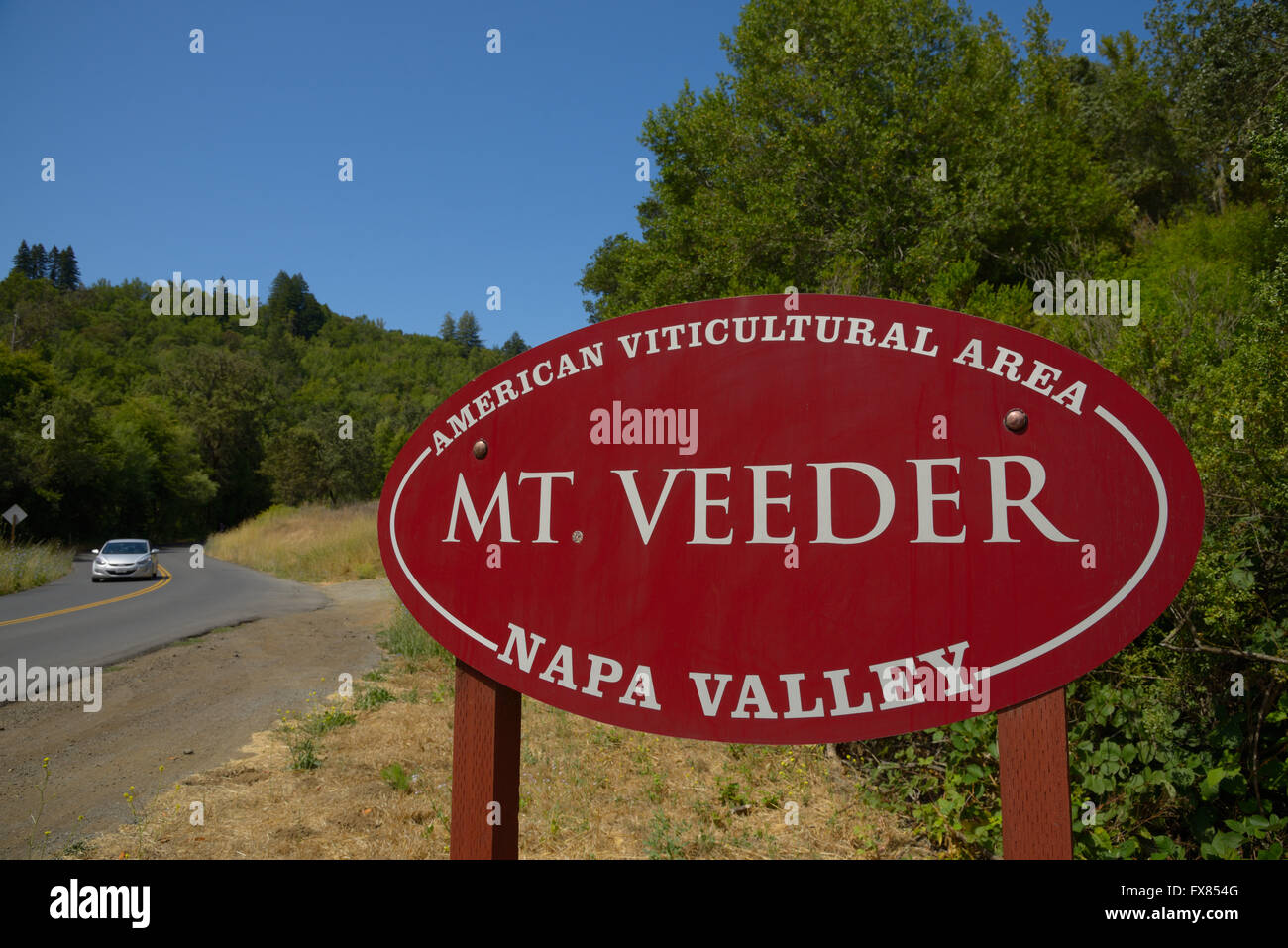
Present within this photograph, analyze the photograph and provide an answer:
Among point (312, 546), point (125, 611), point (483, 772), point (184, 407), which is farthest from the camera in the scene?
point (184, 407)

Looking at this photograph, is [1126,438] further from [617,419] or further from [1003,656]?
[617,419]

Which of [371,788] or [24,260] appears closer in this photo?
[371,788]

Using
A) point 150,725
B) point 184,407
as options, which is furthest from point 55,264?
point 150,725

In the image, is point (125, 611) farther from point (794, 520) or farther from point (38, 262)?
point (38, 262)

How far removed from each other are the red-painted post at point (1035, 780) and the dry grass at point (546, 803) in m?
1.84

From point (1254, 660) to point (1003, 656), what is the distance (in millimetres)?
2153

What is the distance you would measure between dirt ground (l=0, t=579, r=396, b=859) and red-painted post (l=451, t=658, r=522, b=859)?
2.62m

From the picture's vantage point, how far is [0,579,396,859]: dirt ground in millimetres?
4070

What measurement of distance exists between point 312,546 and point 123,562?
552 centimetres

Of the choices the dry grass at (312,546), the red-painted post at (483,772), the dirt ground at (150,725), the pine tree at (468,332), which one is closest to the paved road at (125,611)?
the dirt ground at (150,725)

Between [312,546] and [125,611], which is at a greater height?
[312,546]

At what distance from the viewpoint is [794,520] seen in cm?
199

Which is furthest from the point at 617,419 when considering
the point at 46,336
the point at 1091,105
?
the point at 46,336

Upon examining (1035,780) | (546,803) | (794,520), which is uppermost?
(794,520)
